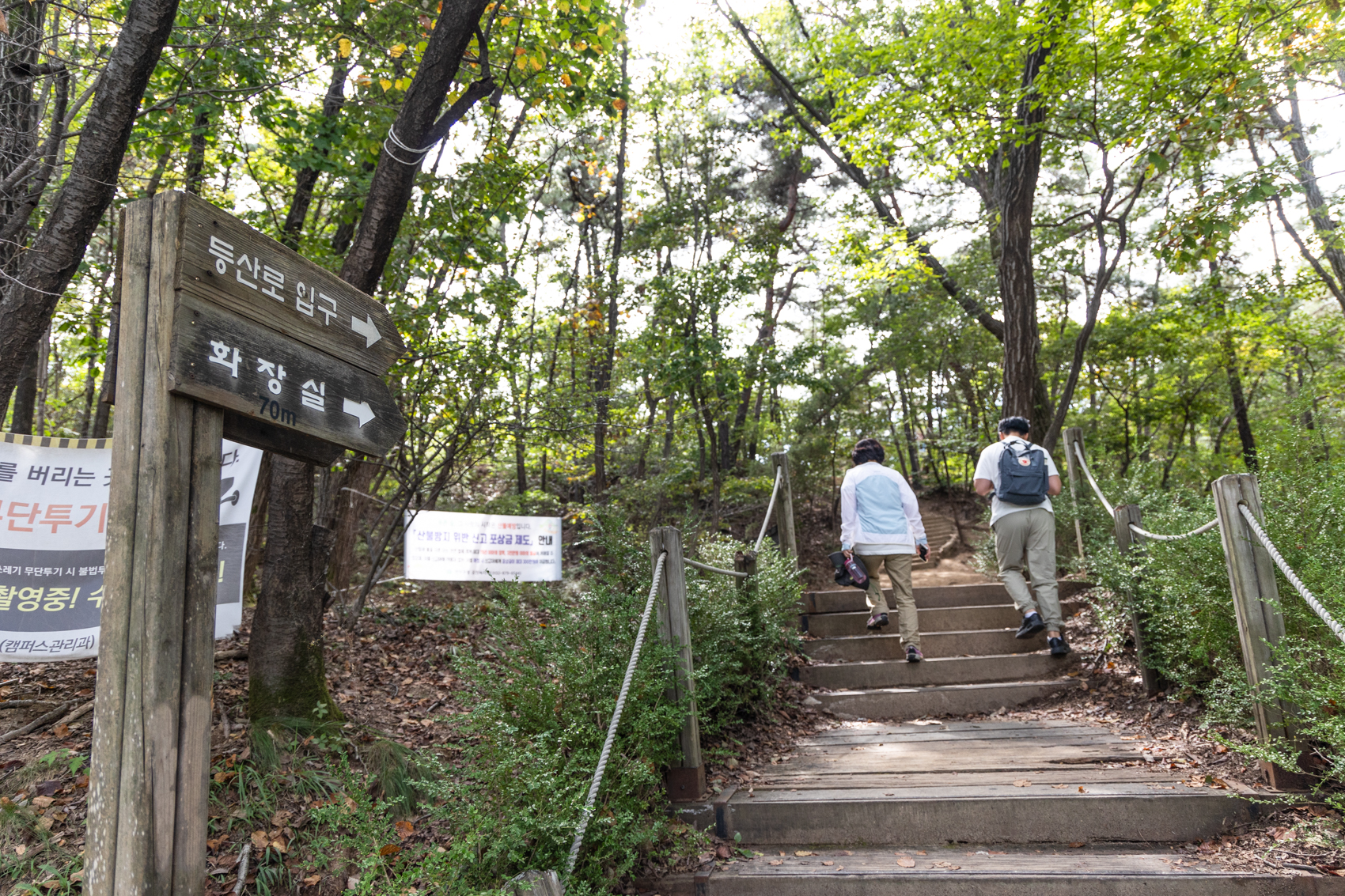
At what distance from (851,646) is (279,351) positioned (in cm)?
556

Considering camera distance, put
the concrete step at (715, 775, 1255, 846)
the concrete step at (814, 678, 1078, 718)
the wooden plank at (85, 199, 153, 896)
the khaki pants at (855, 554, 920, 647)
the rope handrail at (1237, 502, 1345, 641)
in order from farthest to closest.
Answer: the khaki pants at (855, 554, 920, 647)
the concrete step at (814, 678, 1078, 718)
the concrete step at (715, 775, 1255, 846)
the rope handrail at (1237, 502, 1345, 641)
the wooden plank at (85, 199, 153, 896)

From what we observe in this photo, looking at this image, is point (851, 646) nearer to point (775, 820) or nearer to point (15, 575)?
point (775, 820)

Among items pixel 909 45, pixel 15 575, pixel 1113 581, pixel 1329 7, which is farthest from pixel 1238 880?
pixel 909 45

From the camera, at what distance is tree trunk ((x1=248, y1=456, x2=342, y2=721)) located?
4.56m

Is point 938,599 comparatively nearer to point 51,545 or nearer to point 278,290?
point 278,290

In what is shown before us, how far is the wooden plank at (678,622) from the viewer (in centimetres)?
401

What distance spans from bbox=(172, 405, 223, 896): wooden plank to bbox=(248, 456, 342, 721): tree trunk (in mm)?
2671

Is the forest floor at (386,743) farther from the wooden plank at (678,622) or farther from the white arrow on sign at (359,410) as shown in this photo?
the white arrow on sign at (359,410)

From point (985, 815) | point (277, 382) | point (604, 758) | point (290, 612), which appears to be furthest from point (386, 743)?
point (985, 815)

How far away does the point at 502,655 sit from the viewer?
3770mm

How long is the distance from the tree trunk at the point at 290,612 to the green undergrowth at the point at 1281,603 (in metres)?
4.99

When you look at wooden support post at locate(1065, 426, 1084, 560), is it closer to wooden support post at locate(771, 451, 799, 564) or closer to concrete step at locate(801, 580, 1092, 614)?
concrete step at locate(801, 580, 1092, 614)

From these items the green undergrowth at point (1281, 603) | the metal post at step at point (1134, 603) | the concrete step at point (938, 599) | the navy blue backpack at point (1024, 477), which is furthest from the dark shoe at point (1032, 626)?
the concrete step at point (938, 599)

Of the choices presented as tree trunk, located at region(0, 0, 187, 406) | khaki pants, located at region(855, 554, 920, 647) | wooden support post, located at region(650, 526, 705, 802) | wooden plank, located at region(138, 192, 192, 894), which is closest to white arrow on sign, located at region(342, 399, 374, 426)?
wooden plank, located at region(138, 192, 192, 894)
